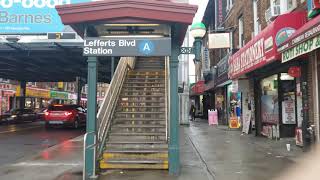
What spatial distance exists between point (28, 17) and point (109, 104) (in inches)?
460

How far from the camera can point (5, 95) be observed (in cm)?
4681

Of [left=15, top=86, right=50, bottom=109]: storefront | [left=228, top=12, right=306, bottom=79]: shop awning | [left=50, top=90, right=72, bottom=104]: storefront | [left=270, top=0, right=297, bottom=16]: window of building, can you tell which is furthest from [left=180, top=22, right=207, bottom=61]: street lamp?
[left=50, top=90, right=72, bottom=104]: storefront

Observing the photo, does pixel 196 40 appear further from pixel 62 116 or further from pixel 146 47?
pixel 62 116

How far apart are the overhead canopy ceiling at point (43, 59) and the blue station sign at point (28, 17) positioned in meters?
0.72

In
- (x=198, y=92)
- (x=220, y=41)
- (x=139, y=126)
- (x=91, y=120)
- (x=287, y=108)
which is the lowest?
(x=139, y=126)

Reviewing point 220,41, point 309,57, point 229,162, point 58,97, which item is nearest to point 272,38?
point 309,57

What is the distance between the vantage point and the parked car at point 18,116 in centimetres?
3308

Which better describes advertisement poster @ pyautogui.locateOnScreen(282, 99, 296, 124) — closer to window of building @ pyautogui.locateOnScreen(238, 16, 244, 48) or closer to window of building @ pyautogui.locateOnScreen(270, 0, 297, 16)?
window of building @ pyautogui.locateOnScreen(270, 0, 297, 16)

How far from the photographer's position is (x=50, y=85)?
211ft

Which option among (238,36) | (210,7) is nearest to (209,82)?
(210,7)

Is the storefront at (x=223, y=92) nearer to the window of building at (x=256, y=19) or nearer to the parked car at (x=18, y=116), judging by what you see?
the window of building at (x=256, y=19)

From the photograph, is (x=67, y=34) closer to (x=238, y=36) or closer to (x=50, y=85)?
(x=238, y=36)

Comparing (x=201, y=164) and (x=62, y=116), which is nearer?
(x=201, y=164)

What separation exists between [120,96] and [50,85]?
2055 inches
